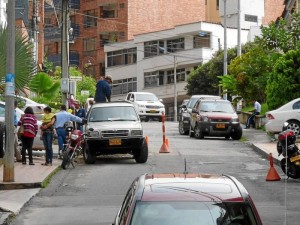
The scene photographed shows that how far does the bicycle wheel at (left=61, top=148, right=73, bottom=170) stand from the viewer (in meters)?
24.7

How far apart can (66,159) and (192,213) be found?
16.6 meters

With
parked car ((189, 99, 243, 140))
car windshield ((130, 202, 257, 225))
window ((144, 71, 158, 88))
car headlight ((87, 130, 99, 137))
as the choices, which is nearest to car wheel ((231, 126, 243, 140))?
parked car ((189, 99, 243, 140))

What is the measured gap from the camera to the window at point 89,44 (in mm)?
90875

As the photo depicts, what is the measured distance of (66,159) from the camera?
2472cm

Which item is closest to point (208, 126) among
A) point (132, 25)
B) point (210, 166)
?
point (210, 166)

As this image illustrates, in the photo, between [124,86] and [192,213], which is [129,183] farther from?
[124,86]

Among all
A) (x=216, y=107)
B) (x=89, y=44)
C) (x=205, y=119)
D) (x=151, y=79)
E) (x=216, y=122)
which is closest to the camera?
(x=216, y=122)

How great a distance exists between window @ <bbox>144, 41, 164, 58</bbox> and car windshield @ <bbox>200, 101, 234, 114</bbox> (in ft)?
144

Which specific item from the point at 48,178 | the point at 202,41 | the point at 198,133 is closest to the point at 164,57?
the point at 202,41

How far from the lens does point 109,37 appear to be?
3497 inches

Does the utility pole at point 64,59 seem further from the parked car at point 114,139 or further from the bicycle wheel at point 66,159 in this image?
the bicycle wheel at point 66,159

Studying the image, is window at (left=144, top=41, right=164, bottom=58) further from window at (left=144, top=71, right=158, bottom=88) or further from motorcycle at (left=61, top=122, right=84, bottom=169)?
motorcycle at (left=61, top=122, right=84, bottom=169)

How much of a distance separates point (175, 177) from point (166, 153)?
1987cm

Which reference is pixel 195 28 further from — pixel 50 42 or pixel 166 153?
pixel 166 153
